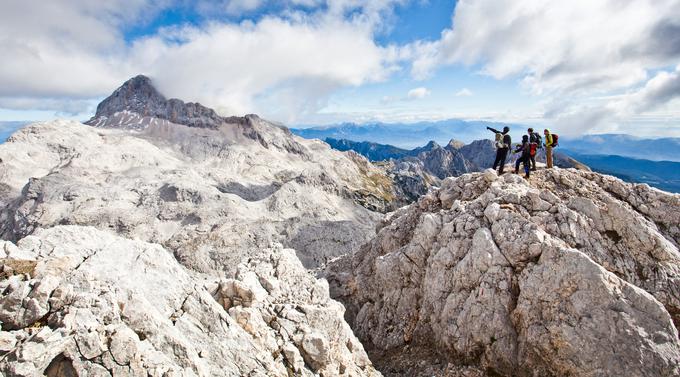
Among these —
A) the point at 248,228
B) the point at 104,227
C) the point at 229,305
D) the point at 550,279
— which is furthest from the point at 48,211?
the point at 550,279

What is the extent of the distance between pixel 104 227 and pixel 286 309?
87802mm

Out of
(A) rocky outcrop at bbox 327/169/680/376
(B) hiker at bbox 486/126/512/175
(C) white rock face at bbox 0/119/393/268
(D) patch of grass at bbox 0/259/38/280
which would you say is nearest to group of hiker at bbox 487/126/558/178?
(B) hiker at bbox 486/126/512/175

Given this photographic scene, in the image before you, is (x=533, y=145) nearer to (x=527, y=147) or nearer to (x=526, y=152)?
(x=527, y=147)

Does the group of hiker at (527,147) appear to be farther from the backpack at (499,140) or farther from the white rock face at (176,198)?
the white rock face at (176,198)

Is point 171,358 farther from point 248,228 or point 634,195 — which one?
point 248,228

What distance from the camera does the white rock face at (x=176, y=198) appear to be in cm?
8831

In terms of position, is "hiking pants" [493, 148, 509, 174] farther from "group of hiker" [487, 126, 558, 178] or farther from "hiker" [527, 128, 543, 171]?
"hiker" [527, 128, 543, 171]

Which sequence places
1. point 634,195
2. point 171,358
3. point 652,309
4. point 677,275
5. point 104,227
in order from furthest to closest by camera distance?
point 104,227
point 634,195
point 677,275
point 652,309
point 171,358

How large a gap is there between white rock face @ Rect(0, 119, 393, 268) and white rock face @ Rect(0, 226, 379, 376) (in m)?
57.5

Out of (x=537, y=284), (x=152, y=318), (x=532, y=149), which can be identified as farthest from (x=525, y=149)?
(x=152, y=318)

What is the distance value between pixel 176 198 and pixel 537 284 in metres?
103

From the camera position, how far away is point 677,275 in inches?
815

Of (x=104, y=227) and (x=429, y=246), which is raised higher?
(x=429, y=246)

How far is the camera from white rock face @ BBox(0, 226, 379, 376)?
11.9 m
